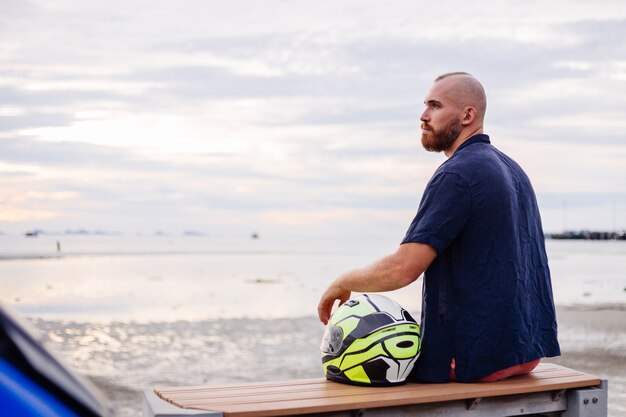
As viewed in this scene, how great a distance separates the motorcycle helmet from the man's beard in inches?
39.6

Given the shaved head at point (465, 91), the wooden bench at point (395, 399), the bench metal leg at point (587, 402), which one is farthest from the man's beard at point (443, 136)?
the bench metal leg at point (587, 402)

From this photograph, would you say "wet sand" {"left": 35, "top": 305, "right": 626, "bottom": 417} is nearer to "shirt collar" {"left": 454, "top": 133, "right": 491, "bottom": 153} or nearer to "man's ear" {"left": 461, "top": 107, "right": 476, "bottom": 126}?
"shirt collar" {"left": 454, "top": 133, "right": 491, "bottom": 153}

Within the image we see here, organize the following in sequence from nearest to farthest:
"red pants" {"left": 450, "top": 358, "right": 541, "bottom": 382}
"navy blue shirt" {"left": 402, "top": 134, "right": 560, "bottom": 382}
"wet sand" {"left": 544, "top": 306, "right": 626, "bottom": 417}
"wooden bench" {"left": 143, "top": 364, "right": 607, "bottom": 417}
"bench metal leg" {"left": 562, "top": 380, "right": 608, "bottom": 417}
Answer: "wooden bench" {"left": 143, "top": 364, "right": 607, "bottom": 417} → "navy blue shirt" {"left": 402, "top": 134, "right": 560, "bottom": 382} → "red pants" {"left": 450, "top": 358, "right": 541, "bottom": 382} → "bench metal leg" {"left": 562, "top": 380, "right": 608, "bottom": 417} → "wet sand" {"left": 544, "top": 306, "right": 626, "bottom": 417}

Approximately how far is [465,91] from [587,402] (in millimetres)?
2028

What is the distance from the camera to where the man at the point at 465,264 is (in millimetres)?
4699

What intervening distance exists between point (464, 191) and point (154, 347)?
11.9 m

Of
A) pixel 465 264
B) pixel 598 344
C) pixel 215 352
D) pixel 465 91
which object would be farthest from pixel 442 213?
pixel 598 344

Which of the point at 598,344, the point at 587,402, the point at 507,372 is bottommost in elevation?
the point at 598,344

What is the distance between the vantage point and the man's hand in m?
4.94

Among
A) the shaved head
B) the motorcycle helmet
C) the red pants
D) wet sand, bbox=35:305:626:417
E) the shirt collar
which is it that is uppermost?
the shaved head

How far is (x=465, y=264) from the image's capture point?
4.80m

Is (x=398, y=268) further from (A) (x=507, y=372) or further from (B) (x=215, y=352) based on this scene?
(B) (x=215, y=352)

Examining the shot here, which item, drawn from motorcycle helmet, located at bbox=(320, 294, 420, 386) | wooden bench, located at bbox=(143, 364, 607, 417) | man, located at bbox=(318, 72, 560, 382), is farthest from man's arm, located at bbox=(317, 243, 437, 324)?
wooden bench, located at bbox=(143, 364, 607, 417)

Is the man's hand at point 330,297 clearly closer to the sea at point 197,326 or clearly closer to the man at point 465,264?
the man at point 465,264
